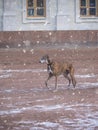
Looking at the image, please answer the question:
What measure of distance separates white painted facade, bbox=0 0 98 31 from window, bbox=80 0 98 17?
38 centimetres

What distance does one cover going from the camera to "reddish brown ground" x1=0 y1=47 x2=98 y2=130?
9.16 metres

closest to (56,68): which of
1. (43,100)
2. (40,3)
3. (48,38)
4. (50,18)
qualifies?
(43,100)

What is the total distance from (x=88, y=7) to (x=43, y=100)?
1999cm

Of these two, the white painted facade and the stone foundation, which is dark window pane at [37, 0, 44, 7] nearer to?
the white painted facade

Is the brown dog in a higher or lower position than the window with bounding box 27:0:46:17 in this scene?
lower

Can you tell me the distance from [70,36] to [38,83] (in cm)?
1144

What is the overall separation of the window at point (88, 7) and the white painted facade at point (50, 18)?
1.24ft

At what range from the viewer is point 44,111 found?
10414 mm

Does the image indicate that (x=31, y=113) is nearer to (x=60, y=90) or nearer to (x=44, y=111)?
(x=44, y=111)

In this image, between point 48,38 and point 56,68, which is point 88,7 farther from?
point 56,68

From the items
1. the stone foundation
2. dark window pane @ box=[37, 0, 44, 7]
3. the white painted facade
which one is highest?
dark window pane @ box=[37, 0, 44, 7]

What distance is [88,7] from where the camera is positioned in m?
31.4

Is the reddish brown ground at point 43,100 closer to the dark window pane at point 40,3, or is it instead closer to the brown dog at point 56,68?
the brown dog at point 56,68

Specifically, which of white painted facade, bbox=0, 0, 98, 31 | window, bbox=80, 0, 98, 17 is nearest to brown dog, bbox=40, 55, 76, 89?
white painted facade, bbox=0, 0, 98, 31
